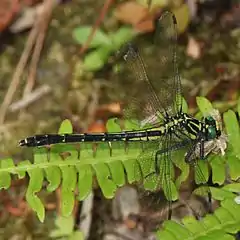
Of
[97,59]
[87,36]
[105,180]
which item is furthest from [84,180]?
[87,36]

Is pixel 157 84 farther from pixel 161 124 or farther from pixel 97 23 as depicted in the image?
pixel 97 23

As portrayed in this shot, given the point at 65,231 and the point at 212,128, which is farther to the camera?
the point at 65,231

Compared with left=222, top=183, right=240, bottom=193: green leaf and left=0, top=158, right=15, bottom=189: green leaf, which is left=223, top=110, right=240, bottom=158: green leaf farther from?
left=0, top=158, right=15, bottom=189: green leaf

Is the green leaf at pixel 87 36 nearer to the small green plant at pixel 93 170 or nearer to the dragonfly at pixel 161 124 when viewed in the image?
the dragonfly at pixel 161 124

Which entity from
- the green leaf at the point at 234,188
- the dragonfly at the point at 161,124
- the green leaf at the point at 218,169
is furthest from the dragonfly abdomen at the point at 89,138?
the green leaf at the point at 234,188

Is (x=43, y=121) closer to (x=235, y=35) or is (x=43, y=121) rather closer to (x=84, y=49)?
(x=84, y=49)

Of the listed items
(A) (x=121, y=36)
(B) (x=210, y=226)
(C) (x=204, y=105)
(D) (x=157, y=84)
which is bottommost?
(B) (x=210, y=226)

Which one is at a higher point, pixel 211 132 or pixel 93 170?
pixel 211 132
